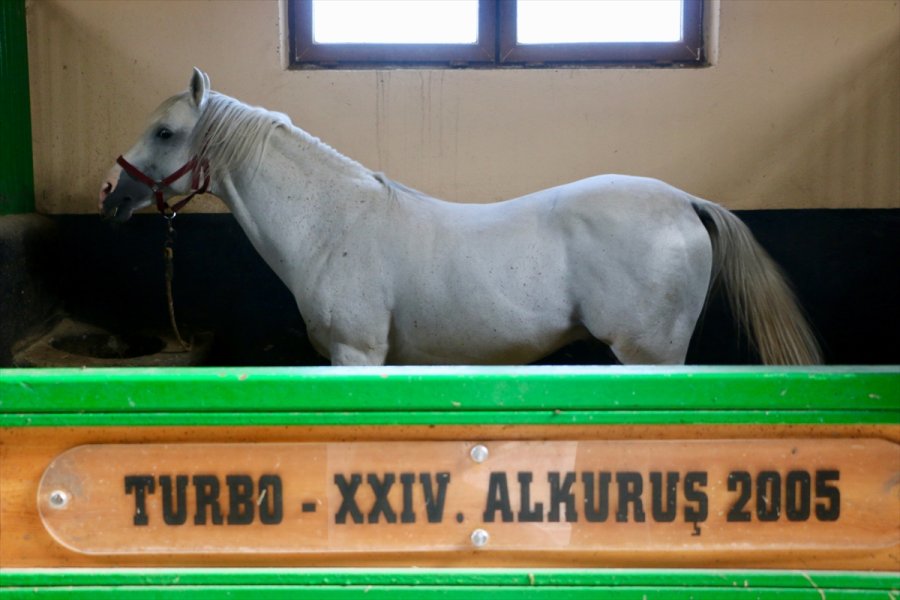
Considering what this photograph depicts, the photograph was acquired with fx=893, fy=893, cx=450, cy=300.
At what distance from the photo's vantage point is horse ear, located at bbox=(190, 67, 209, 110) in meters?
2.52

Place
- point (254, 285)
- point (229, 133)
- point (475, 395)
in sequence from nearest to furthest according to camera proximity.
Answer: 1. point (475, 395)
2. point (229, 133)
3. point (254, 285)

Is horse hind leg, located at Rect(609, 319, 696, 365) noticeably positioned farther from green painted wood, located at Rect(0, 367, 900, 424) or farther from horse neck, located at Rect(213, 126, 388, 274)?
green painted wood, located at Rect(0, 367, 900, 424)

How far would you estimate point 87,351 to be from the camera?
10.6 feet

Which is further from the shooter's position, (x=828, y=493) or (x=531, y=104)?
(x=531, y=104)

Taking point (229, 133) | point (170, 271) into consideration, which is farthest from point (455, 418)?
point (170, 271)

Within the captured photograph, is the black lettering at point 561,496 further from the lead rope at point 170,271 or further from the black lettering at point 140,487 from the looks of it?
the lead rope at point 170,271

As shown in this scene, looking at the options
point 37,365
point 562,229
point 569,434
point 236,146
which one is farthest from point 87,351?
→ point 569,434

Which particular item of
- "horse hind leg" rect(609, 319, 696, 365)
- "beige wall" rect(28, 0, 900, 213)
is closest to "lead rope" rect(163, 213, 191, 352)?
"beige wall" rect(28, 0, 900, 213)

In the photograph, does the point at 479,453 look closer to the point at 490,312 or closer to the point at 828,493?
the point at 828,493

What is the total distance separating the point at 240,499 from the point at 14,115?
103 inches

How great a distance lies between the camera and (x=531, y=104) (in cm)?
327

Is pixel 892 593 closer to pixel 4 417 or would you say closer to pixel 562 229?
pixel 4 417

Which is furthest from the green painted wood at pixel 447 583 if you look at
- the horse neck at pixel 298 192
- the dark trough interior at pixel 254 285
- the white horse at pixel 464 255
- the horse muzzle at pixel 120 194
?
the dark trough interior at pixel 254 285

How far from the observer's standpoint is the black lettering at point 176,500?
3.31ft
